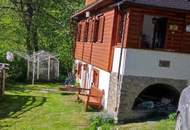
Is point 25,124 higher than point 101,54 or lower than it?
lower

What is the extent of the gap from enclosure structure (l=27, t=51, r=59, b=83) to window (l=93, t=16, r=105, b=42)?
9.40 m

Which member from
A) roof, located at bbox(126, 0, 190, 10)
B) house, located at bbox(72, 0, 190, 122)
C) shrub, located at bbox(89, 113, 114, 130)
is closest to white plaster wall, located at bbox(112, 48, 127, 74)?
house, located at bbox(72, 0, 190, 122)

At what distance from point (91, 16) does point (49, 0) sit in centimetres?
1554

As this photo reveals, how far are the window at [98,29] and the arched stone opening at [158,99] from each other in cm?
360

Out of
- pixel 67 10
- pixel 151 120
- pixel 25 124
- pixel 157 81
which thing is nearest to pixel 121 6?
pixel 157 81

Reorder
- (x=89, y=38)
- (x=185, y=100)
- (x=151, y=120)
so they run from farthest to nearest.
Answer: (x=89, y=38) < (x=151, y=120) < (x=185, y=100)

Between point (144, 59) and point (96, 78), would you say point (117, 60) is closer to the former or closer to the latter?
point (144, 59)

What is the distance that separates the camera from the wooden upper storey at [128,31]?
17328 millimetres

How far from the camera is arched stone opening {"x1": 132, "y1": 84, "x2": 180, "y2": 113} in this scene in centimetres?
1786

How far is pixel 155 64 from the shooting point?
17.7 m

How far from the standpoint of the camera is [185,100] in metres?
10.4

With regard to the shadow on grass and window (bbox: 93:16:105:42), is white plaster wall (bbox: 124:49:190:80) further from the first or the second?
the shadow on grass

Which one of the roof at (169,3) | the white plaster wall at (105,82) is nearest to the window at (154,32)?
the roof at (169,3)

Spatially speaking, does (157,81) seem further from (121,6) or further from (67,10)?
(67,10)
